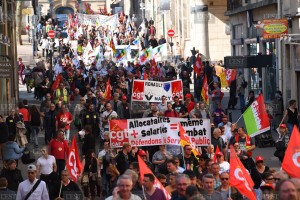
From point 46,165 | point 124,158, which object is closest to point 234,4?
point 124,158

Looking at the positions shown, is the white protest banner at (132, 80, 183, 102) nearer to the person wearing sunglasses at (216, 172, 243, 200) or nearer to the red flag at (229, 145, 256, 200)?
the red flag at (229, 145, 256, 200)

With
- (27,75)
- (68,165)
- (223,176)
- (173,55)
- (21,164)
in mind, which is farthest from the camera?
(173,55)

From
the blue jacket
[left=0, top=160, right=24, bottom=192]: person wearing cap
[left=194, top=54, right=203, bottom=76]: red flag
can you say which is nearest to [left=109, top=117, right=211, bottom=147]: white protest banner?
the blue jacket

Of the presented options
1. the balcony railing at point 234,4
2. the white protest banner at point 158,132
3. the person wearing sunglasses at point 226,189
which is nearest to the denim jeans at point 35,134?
the white protest banner at point 158,132

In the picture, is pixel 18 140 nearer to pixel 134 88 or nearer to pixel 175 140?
→ pixel 134 88

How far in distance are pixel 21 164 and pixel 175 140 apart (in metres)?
6.06

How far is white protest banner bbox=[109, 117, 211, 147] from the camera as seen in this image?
21031 mm

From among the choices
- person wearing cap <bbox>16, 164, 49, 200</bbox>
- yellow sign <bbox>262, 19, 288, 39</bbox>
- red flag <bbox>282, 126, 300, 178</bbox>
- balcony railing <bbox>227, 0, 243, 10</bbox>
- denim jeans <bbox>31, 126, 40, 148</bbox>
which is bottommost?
denim jeans <bbox>31, 126, 40, 148</bbox>

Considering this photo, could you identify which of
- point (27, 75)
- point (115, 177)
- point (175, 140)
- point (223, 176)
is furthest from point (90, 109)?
point (27, 75)

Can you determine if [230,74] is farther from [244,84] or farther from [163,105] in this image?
[163,105]

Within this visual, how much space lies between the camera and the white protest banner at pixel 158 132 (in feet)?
69.0

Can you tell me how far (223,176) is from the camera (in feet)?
50.6

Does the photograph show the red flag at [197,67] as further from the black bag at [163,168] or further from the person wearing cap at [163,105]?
the black bag at [163,168]

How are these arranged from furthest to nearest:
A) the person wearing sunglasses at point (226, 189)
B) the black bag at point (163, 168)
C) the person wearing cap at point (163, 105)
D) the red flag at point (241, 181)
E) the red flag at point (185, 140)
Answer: the person wearing cap at point (163, 105)
the red flag at point (185, 140)
the black bag at point (163, 168)
the red flag at point (241, 181)
the person wearing sunglasses at point (226, 189)
